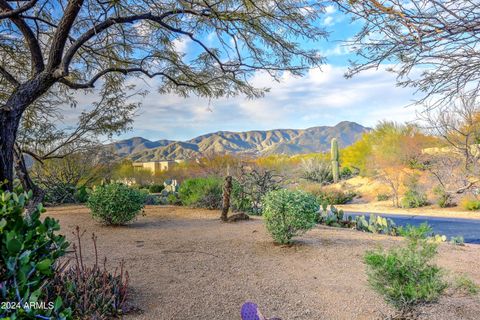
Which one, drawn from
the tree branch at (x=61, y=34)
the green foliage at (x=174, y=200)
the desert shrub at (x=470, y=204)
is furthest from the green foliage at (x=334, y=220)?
the desert shrub at (x=470, y=204)

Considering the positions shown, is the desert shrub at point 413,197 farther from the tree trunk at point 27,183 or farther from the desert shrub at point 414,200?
the tree trunk at point 27,183

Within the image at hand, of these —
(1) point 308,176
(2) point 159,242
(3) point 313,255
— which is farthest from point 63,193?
(1) point 308,176

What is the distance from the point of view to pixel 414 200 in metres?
19.0

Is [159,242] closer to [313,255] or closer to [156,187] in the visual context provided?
[313,255]

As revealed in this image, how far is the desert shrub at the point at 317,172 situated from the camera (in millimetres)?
26562

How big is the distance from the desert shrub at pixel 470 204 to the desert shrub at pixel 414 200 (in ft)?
6.41

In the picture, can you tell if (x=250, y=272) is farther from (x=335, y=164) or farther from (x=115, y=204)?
(x=335, y=164)

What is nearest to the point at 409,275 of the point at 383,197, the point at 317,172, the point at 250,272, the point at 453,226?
the point at 250,272

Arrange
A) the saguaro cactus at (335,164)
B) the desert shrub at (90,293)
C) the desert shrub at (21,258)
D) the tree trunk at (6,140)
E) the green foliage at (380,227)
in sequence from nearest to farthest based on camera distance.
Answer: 1. the desert shrub at (21,258)
2. the desert shrub at (90,293)
3. the tree trunk at (6,140)
4. the green foliage at (380,227)
5. the saguaro cactus at (335,164)

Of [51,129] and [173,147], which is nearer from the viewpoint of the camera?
[51,129]

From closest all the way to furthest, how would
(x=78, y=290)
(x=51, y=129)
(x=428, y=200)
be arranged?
(x=78, y=290), (x=51, y=129), (x=428, y=200)

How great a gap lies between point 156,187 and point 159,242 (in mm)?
14447

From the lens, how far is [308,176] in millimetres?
26641

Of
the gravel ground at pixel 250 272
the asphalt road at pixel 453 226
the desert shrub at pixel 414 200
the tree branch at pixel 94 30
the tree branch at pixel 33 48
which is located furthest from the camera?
the desert shrub at pixel 414 200
